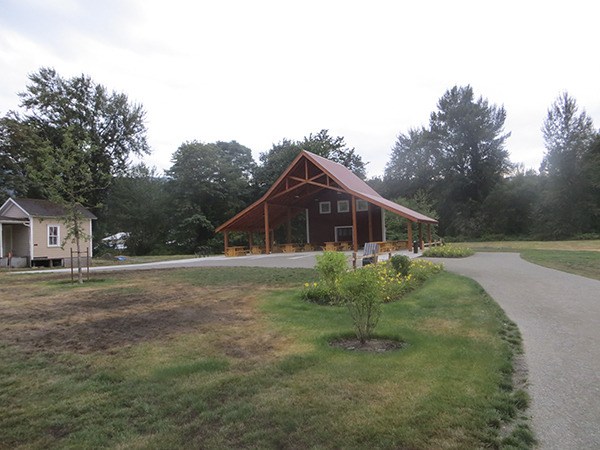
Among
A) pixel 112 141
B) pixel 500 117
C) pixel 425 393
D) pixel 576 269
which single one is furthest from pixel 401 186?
pixel 425 393

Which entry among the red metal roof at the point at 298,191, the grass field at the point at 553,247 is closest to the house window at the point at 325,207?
the red metal roof at the point at 298,191

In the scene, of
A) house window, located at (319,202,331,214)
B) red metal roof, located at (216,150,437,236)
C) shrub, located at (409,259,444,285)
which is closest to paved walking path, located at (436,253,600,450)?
shrub, located at (409,259,444,285)

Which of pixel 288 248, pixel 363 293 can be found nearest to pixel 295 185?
pixel 288 248

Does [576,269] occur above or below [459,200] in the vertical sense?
below

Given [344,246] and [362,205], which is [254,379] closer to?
[344,246]

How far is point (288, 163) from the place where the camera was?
41.0 metres

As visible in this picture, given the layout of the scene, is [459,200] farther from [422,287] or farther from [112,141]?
[422,287]

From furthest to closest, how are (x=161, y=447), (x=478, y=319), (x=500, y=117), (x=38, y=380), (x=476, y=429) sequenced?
(x=500, y=117), (x=478, y=319), (x=38, y=380), (x=476, y=429), (x=161, y=447)

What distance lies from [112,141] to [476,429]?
134 feet

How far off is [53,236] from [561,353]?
85.5 ft

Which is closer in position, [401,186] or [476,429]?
[476,429]

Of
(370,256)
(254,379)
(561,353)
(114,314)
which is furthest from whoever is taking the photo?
(370,256)

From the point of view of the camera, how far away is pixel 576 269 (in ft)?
47.9

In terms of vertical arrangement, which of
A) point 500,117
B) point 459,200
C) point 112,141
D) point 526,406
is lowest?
point 526,406
